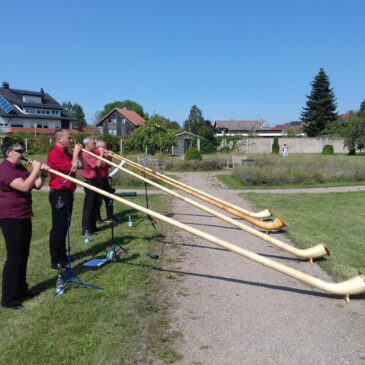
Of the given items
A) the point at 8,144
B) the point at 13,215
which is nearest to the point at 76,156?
the point at 8,144

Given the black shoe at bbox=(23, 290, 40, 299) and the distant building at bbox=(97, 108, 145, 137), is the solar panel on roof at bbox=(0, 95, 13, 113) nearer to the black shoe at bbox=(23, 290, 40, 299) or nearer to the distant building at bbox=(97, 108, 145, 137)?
the distant building at bbox=(97, 108, 145, 137)

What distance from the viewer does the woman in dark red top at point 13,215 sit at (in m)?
4.91

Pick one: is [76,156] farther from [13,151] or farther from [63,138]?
[13,151]

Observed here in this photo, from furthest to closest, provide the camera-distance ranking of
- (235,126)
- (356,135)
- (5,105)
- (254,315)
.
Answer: (235,126)
(5,105)
(356,135)
(254,315)

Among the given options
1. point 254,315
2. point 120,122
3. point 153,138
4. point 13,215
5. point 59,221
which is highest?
point 120,122

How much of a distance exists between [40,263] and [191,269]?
7.58ft

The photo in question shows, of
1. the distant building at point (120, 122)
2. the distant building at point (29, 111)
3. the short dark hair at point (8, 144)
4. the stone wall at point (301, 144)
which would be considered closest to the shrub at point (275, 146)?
the stone wall at point (301, 144)

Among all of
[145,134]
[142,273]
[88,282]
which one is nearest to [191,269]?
[142,273]

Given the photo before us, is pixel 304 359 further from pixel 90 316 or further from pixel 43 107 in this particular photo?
pixel 43 107

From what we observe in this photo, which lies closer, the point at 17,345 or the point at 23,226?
the point at 17,345

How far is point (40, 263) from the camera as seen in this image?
22.2ft

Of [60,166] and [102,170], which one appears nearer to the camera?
[60,166]

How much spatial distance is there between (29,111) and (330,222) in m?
71.9

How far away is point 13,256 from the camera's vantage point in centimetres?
503
